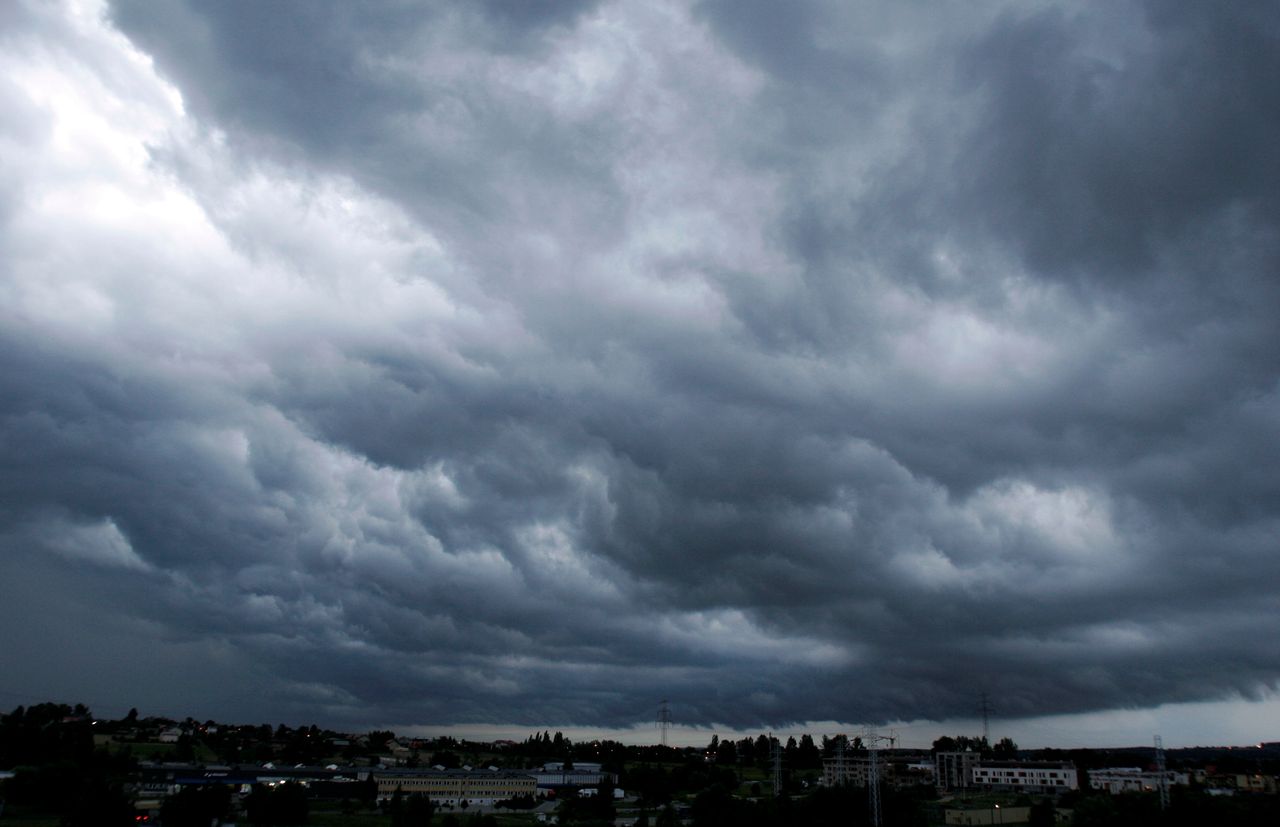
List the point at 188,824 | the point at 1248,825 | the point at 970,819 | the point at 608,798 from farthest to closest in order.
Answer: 1. the point at 608,798
2. the point at 970,819
3. the point at 188,824
4. the point at 1248,825

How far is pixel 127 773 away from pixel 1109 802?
180366mm

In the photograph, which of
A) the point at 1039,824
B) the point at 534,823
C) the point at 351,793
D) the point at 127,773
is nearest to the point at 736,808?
the point at 534,823

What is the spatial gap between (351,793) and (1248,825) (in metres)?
160

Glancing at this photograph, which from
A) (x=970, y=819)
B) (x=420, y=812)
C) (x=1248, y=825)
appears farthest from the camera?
(x=970, y=819)

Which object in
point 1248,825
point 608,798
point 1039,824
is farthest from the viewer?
point 608,798

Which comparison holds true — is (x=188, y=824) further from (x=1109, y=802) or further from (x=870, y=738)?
(x=1109, y=802)

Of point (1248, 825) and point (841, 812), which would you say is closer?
point (1248, 825)

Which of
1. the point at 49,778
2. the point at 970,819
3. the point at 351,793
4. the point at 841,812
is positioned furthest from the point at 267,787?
the point at 970,819

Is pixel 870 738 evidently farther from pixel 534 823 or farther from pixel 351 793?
pixel 351 793

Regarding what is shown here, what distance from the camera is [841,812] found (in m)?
146

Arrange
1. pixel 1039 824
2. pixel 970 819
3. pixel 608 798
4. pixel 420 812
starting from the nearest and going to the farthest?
pixel 420 812 → pixel 1039 824 → pixel 970 819 → pixel 608 798

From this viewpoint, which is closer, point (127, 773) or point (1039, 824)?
point (1039, 824)

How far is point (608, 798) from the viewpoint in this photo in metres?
184

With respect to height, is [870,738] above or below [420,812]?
above
